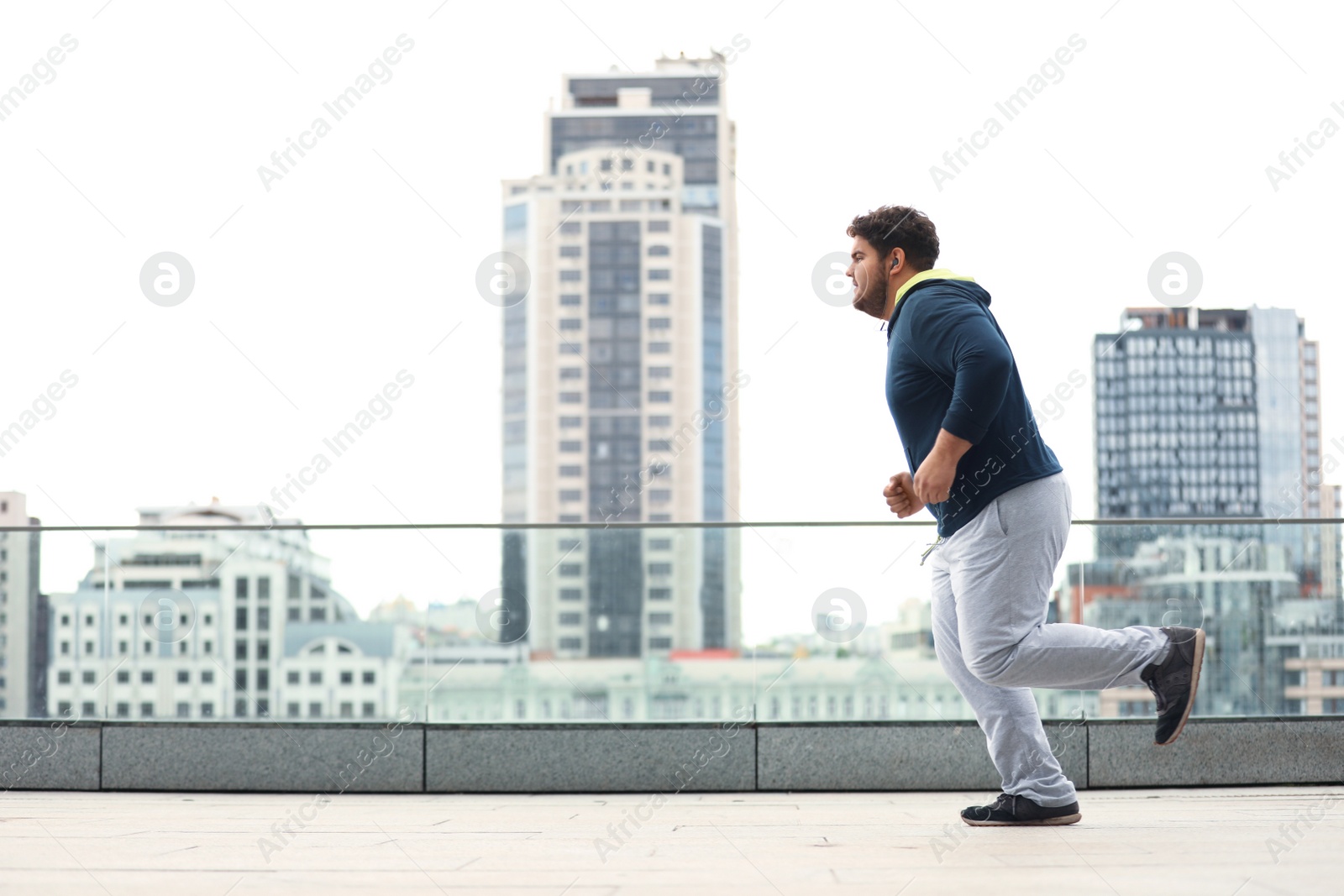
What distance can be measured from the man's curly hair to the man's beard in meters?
0.08

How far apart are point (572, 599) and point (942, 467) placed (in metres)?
2.46

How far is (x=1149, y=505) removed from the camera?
106 meters

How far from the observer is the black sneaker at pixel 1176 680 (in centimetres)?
279

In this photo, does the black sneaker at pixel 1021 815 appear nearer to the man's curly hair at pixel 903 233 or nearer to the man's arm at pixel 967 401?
the man's arm at pixel 967 401

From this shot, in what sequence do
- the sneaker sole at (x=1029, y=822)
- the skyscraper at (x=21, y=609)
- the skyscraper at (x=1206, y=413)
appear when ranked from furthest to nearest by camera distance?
the skyscraper at (x=1206, y=413) → the skyscraper at (x=21, y=609) → the sneaker sole at (x=1029, y=822)

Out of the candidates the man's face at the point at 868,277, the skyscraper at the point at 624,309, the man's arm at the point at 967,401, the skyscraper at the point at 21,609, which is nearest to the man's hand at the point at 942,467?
the man's arm at the point at 967,401

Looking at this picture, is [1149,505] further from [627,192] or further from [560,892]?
[560,892]

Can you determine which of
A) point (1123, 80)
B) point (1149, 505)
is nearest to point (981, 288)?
point (1123, 80)

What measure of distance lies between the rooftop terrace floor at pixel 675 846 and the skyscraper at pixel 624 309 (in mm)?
88755

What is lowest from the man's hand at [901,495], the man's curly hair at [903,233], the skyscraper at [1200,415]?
the man's hand at [901,495]

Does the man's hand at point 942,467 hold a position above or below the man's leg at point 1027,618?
above

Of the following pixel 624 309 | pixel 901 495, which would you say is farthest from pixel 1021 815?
pixel 624 309

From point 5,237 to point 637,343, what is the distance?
2311 inches

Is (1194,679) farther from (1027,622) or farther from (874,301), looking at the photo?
(874,301)
